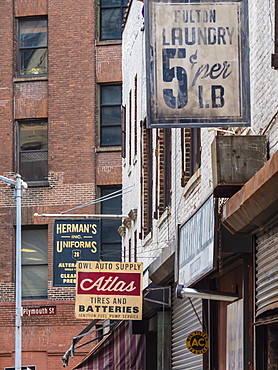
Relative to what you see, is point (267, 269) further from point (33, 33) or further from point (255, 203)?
point (33, 33)

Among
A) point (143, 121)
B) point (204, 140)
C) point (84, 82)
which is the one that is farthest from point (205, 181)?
point (84, 82)

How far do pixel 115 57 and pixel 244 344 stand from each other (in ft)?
92.6

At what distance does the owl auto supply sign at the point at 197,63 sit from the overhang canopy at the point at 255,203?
0.88m

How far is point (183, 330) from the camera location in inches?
580

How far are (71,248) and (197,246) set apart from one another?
55.4ft

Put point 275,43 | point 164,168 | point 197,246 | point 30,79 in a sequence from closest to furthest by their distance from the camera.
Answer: point 275,43 < point 197,246 < point 164,168 < point 30,79

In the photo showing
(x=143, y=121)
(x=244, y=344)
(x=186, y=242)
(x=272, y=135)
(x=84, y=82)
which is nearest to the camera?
(x=272, y=135)

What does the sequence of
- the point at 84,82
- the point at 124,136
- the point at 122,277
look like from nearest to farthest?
the point at 122,277
the point at 124,136
the point at 84,82

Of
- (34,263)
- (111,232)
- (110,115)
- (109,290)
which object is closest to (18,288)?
(34,263)

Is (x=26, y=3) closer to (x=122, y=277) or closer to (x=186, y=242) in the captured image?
(x=122, y=277)

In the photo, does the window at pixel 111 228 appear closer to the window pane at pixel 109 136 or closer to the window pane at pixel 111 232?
the window pane at pixel 111 232

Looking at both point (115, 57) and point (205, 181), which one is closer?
point (205, 181)

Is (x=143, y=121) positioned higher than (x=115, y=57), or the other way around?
(x=115, y=57)

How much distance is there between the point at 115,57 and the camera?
120ft
